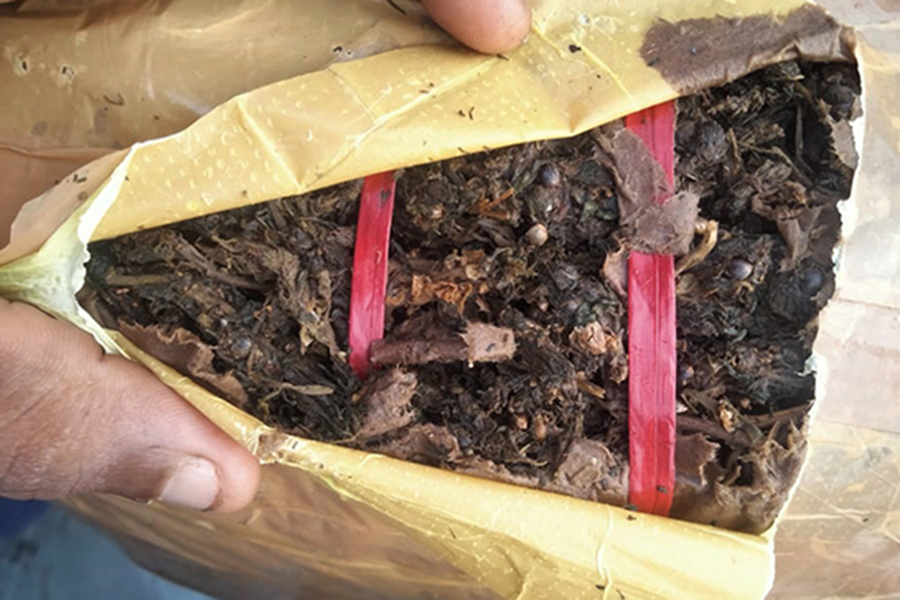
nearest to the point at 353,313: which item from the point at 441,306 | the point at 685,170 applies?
the point at 441,306

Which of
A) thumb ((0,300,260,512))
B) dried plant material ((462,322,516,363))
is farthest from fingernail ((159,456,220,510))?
dried plant material ((462,322,516,363))

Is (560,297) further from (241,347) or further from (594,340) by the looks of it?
(241,347)

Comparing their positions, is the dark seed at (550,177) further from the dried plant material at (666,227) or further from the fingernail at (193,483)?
the fingernail at (193,483)

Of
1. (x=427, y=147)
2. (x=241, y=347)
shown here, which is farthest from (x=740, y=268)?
(x=241, y=347)

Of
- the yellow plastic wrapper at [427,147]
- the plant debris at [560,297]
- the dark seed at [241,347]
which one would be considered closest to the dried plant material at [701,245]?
the plant debris at [560,297]

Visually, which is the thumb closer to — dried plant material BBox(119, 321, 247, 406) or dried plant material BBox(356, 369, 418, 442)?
dried plant material BBox(119, 321, 247, 406)

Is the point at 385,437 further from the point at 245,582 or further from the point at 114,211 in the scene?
the point at 245,582
